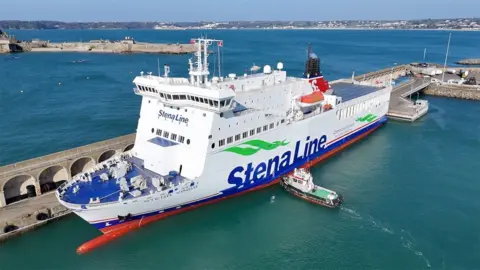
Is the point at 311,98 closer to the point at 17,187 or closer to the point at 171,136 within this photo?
the point at 171,136

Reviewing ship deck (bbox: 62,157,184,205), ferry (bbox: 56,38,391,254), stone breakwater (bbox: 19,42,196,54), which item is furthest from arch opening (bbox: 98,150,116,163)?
stone breakwater (bbox: 19,42,196,54)

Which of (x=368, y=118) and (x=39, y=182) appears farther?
(x=368, y=118)

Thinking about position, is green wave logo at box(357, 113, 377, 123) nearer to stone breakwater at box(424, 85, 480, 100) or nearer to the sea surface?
the sea surface

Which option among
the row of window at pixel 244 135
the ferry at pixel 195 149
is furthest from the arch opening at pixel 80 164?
the row of window at pixel 244 135

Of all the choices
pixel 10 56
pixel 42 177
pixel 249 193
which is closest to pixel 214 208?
pixel 249 193

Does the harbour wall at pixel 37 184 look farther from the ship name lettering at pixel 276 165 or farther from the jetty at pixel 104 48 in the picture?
the jetty at pixel 104 48

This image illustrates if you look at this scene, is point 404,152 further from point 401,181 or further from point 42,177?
point 42,177

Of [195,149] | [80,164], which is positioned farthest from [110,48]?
[195,149]
